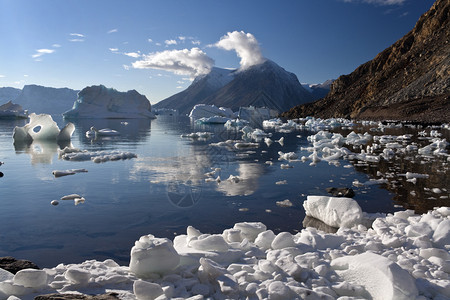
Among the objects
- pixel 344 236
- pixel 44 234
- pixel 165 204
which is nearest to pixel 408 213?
pixel 344 236

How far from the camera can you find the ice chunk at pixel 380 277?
119 inches

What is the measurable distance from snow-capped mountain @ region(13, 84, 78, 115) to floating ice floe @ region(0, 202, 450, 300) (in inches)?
6695

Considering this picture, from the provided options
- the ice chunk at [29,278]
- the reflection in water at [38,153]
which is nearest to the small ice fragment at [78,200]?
the ice chunk at [29,278]

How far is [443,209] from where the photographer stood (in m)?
5.93

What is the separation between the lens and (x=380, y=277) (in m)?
3.16

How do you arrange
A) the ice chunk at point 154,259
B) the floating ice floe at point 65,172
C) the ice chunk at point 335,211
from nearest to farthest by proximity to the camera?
the ice chunk at point 154,259, the ice chunk at point 335,211, the floating ice floe at point 65,172

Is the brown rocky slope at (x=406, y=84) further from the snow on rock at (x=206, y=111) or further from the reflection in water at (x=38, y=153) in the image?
the reflection in water at (x=38, y=153)

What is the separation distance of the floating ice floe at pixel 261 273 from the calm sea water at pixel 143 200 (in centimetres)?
128

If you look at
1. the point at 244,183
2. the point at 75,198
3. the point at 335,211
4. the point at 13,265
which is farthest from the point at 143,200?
the point at 335,211

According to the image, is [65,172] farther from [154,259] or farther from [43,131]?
[43,131]

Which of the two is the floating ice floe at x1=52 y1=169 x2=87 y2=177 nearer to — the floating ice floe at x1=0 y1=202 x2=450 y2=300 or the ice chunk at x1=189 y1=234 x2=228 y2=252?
the floating ice floe at x1=0 y1=202 x2=450 y2=300

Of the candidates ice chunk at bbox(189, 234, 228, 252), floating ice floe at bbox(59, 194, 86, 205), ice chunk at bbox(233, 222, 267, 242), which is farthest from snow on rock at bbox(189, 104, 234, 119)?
ice chunk at bbox(189, 234, 228, 252)

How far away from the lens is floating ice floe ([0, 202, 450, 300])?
311 centimetres

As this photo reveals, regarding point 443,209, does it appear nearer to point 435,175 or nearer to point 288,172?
point 435,175
